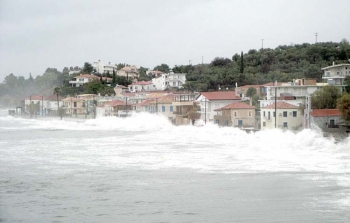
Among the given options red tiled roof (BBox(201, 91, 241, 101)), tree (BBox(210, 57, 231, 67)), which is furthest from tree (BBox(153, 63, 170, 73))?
red tiled roof (BBox(201, 91, 241, 101))

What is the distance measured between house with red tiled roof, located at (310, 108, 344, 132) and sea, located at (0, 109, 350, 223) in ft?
14.5

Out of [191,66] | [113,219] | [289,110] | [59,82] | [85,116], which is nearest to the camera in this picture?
[113,219]

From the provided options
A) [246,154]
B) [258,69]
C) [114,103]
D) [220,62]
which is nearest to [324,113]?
[246,154]

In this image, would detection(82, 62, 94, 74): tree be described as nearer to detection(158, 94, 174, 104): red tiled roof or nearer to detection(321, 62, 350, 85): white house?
detection(158, 94, 174, 104): red tiled roof

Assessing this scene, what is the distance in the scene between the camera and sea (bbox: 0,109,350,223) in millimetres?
11531

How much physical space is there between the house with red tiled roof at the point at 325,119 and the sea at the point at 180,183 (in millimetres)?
4409

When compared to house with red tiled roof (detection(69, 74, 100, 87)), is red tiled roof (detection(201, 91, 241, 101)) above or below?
below

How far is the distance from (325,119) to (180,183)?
1730 cm

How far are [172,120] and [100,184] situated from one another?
117 feet

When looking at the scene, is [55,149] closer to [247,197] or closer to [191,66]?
[247,197]

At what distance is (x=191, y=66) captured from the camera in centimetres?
8556

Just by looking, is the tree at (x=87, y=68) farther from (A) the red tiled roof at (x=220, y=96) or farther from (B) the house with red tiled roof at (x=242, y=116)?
(B) the house with red tiled roof at (x=242, y=116)

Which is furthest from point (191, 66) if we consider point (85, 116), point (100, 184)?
point (100, 184)

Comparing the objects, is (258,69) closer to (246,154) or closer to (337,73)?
(337,73)
